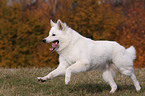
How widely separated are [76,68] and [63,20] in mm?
6601

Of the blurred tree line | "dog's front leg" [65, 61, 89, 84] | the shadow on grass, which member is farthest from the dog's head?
the blurred tree line

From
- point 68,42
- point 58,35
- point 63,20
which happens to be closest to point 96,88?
point 68,42

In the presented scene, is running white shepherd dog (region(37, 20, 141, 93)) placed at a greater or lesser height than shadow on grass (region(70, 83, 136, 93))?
greater

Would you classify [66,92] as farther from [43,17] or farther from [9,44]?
[43,17]

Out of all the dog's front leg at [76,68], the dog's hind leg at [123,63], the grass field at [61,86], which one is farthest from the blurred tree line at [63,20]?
the dog's front leg at [76,68]

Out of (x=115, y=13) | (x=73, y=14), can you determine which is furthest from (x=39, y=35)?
(x=115, y=13)

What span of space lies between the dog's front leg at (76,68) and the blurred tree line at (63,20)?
634 centimetres

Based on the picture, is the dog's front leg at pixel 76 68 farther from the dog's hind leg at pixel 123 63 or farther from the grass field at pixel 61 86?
Result: the dog's hind leg at pixel 123 63

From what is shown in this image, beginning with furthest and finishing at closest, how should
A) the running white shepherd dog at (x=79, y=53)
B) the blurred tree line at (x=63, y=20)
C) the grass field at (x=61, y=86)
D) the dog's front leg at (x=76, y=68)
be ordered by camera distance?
the blurred tree line at (x=63, y=20)
the grass field at (x=61, y=86)
the running white shepherd dog at (x=79, y=53)
the dog's front leg at (x=76, y=68)

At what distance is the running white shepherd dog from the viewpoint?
15.6 ft

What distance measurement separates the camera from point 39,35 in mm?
11867

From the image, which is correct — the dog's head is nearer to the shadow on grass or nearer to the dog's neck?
the dog's neck

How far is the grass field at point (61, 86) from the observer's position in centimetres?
514

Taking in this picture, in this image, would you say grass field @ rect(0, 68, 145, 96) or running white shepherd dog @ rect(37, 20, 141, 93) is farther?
grass field @ rect(0, 68, 145, 96)
